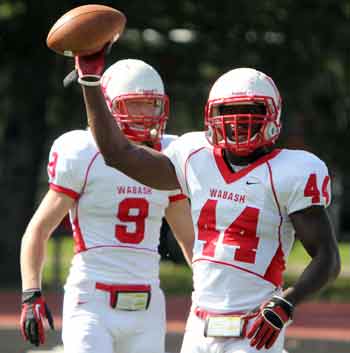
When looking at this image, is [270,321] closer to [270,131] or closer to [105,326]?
[270,131]

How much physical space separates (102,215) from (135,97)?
1.99 ft

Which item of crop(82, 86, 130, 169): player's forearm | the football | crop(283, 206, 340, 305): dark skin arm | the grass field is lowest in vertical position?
the grass field

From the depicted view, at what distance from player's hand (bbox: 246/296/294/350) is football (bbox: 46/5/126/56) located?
1229 mm

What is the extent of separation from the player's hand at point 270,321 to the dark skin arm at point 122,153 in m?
0.78

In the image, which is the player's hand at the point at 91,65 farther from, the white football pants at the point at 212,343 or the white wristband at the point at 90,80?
the white football pants at the point at 212,343

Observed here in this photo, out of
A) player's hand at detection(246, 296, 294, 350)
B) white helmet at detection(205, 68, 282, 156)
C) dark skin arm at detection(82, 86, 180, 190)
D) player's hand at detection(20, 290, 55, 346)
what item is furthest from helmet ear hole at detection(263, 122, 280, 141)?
player's hand at detection(20, 290, 55, 346)

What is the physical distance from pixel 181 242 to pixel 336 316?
8808 millimetres

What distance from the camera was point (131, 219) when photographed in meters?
6.49

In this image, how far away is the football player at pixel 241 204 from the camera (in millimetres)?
5250

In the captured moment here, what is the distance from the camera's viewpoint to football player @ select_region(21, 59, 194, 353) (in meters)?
6.31

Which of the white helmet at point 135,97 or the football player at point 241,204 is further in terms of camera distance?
the white helmet at point 135,97

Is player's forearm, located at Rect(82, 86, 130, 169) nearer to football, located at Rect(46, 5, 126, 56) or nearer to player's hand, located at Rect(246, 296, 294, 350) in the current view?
football, located at Rect(46, 5, 126, 56)

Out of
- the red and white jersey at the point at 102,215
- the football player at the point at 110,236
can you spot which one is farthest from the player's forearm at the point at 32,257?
the red and white jersey at the point at 102,215

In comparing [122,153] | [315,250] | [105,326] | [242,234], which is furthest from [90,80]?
[105,326]
